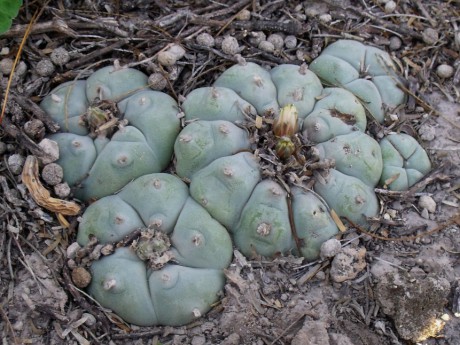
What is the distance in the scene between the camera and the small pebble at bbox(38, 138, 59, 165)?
2961mm

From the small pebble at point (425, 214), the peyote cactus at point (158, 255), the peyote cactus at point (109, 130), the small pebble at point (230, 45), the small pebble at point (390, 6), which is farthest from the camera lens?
the small pebble at point (390, 6)

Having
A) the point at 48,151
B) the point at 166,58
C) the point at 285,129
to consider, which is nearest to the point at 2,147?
the point at 48,151

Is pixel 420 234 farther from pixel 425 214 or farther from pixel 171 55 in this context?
pixel 171 55

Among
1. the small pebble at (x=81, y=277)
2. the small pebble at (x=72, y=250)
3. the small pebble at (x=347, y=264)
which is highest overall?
the small pebble at (x=72, y=250)

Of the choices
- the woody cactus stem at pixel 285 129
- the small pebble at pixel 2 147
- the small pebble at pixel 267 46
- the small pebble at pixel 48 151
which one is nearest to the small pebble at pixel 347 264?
the woody cactus stem at pixel 285 129

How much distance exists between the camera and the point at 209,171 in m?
2.88

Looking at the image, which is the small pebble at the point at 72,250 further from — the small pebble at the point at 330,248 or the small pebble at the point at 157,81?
the small pebble at the point at 330,248

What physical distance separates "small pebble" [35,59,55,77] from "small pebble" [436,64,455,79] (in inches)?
99.9

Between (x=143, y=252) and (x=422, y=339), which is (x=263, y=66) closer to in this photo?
(x=143, y=252)

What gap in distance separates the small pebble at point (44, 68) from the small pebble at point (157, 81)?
618mm

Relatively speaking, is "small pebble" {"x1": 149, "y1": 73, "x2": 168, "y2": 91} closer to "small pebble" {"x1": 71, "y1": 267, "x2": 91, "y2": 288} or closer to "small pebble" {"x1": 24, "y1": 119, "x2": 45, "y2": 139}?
"small pebble" {"x1": 24, "y1": 119, "x2": 45, "y2": 139}

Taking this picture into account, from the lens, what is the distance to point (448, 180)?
330 centimetres

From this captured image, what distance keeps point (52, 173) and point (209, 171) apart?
856mm

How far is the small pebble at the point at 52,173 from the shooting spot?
295 cm
